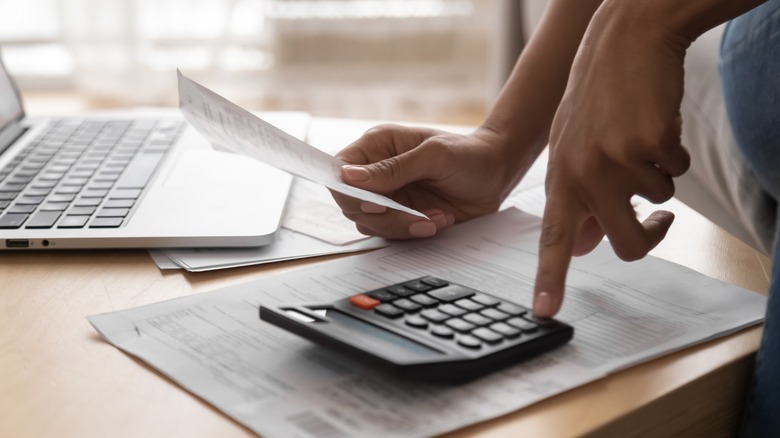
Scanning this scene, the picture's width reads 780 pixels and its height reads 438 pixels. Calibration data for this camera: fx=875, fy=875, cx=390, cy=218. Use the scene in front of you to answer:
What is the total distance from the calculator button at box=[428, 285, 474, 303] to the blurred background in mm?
1927

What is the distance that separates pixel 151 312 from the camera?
0.57 meters

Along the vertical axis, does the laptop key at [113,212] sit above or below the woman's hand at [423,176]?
below

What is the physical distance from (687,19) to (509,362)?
0.27 metres

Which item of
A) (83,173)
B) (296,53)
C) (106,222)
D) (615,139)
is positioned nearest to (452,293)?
(615,139)

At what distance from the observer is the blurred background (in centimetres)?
248

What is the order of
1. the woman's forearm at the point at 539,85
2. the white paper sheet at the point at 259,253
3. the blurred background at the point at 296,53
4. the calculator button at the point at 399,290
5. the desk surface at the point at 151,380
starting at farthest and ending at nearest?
the blurred background at the point at 296,53 < the woman's forearm at the point at 539,85 < the white paper sheet at the point at 259,253 < the calculator button at the point at 399,290 < the desk surface at the point at 151,380

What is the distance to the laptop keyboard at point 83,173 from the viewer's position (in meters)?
0.73

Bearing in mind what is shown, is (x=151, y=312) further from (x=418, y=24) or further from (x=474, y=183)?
(x=418, y=24)

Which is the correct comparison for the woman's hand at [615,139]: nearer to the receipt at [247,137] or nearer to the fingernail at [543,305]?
the fingernail at [543,305]

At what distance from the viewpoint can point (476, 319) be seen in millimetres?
498

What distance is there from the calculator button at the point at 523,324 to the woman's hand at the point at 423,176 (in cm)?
22

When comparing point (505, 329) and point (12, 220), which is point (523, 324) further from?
point (12, 220)

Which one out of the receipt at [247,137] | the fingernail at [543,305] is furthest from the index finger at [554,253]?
the receipt at [247,137]

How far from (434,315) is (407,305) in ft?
0.07
